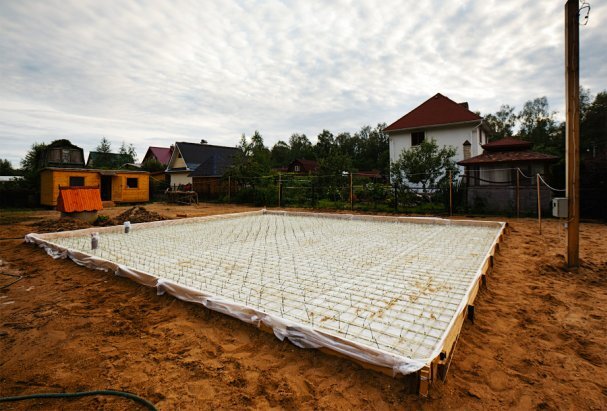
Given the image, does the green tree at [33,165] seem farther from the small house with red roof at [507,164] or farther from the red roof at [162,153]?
the small house with red roof at [507,164]

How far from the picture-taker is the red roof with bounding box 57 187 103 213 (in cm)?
809

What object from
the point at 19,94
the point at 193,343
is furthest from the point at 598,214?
the point at 19,94

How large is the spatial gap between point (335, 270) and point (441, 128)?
17.0 meters

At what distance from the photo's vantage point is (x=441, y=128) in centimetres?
1784

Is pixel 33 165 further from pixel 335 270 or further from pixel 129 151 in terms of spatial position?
pixel 335 270

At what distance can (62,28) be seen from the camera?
7445 mm

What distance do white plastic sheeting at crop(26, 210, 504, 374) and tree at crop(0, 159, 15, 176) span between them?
38.8 metres

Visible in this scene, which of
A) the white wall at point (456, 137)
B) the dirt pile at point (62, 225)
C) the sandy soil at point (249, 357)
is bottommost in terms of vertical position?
the sandy soil at point (249, 357)

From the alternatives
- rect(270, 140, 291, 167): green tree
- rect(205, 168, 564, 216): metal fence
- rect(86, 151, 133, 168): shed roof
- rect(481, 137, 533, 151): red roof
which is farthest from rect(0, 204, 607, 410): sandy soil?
rect(270, 140, 291, 167): green tree

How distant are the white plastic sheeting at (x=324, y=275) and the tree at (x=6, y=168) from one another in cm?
3877

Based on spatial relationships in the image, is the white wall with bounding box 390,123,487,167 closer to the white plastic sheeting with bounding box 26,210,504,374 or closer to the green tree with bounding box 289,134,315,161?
the white plastic sheeting with bounding box 26,210,504,374

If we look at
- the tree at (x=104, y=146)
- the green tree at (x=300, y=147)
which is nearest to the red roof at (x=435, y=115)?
the green tree at (x=300, y=147)

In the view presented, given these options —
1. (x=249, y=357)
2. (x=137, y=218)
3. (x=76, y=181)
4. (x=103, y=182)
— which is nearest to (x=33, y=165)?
(x=103, y=182)

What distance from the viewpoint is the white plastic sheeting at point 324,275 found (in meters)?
2.18
